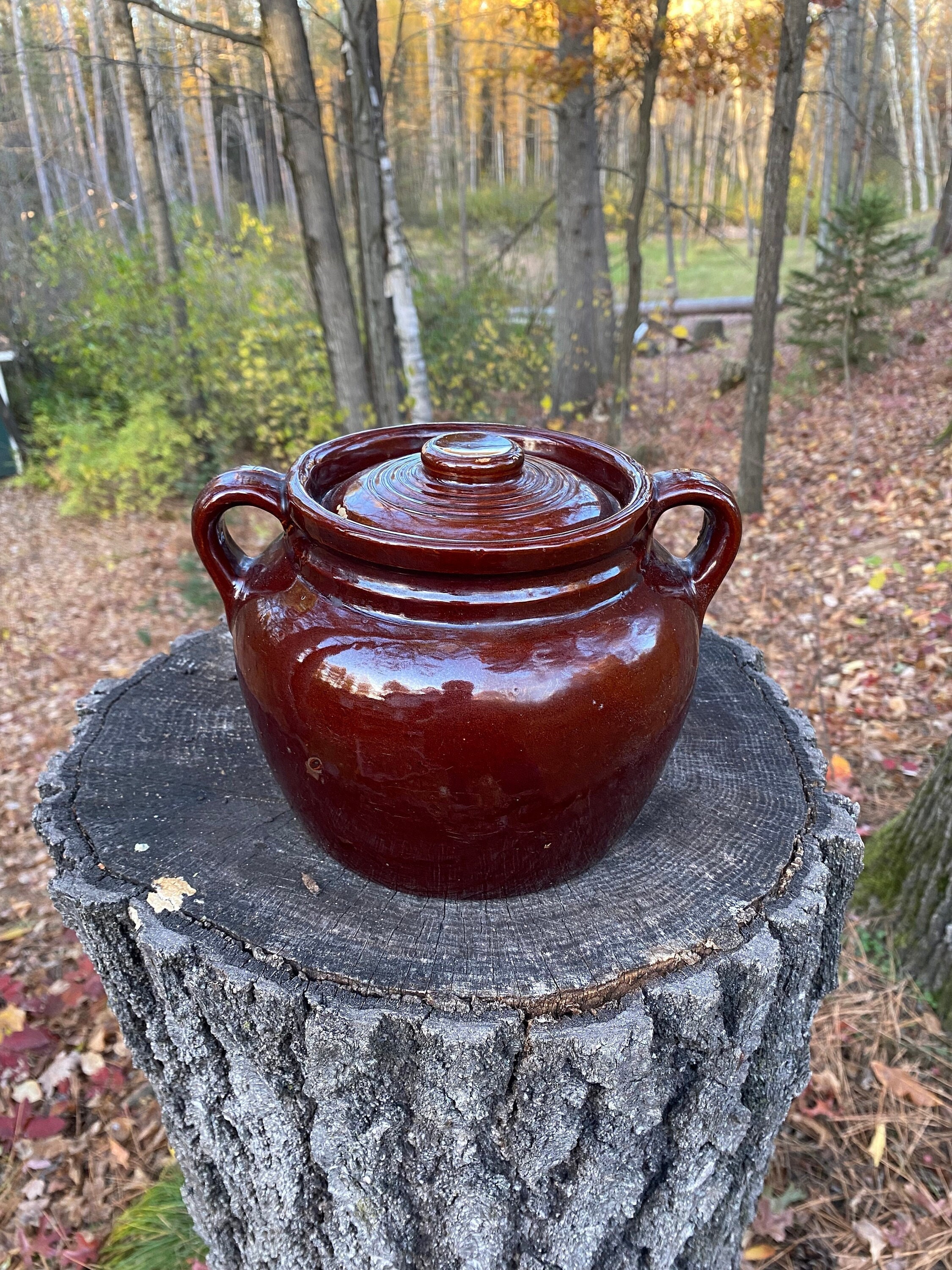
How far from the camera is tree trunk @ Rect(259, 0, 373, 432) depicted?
12.1 ft

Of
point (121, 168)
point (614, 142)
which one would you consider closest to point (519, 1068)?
point (614, 142)

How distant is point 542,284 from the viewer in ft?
26.6

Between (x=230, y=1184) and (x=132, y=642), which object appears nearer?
(x=230, y=1184)

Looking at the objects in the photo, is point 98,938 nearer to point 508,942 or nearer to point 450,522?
point 508,942

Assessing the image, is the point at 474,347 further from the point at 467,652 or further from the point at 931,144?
the point at 931,144

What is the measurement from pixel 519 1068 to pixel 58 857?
2.84ft

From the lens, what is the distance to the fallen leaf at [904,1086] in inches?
80.2

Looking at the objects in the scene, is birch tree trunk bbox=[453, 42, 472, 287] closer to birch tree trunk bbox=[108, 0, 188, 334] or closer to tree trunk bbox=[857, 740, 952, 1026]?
birch tree trunk bbox=[108, 0, 188, 334]

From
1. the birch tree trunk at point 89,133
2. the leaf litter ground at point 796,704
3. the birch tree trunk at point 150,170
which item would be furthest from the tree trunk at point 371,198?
the birch tree trunk at point 89,133

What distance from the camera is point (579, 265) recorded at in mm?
7148

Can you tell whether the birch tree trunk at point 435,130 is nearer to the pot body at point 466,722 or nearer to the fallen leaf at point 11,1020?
the fallen leaf at point 11,1020

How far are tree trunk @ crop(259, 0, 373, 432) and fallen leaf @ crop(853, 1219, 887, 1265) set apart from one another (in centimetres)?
402

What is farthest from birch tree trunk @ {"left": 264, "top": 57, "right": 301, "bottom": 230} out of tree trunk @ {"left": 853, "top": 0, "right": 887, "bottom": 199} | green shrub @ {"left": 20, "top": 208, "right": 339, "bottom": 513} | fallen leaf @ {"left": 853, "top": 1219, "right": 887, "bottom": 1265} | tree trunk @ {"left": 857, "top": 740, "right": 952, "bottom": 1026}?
tree trunk @ {"left": 853, "top": 0, "right": 887, "bottom": 199}

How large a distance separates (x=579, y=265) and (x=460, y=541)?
22.6ft
